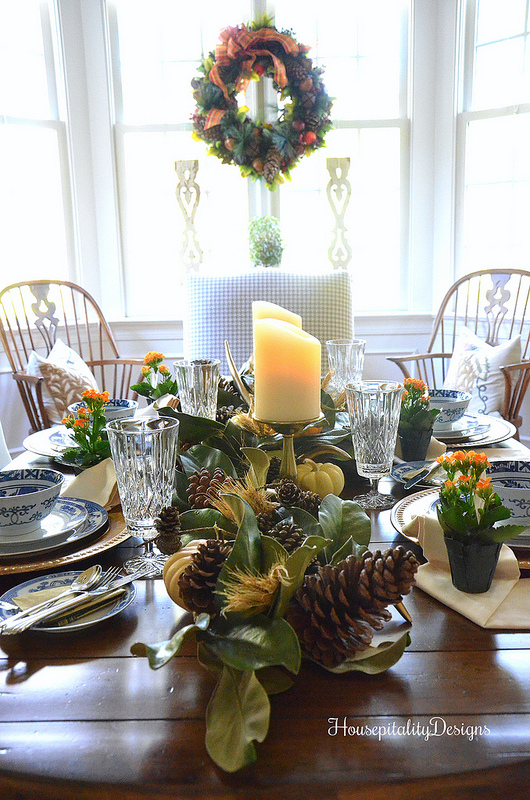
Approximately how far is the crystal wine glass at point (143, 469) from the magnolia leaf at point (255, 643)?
0.84 ft

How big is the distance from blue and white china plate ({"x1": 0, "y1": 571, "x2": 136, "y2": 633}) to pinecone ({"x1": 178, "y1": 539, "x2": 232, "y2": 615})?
12 centimetres

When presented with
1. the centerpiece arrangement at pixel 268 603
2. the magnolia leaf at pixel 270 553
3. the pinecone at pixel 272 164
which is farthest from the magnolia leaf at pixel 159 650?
the pinecone at pixel 272 164

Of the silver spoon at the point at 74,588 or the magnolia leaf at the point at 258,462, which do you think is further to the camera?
the magnolia leaf at the point at 258,462

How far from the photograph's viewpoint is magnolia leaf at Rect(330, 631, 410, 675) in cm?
62

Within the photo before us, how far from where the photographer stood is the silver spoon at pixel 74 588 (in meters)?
0.73

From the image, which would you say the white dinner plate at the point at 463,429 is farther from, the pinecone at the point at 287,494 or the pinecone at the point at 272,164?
the pinecone at the point at 272,164

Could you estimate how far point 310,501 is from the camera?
35.5 inches

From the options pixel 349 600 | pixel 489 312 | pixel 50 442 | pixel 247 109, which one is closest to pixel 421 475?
pixel 349 600

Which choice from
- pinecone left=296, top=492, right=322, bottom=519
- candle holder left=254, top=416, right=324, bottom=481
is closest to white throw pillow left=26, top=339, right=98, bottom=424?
candle holder left=254, top=416, right=324, bottom=481

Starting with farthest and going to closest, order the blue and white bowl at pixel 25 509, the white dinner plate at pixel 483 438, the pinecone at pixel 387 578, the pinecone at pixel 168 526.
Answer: the white dinner plate at pixel 483 438 < the blue and white bowl at pixel 25 509 < the pinecone at pixel 168 526 < the pinecone at pixel 387 578

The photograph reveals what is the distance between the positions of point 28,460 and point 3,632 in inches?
32.0

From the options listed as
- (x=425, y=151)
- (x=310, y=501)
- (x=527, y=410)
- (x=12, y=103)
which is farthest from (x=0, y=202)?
(x=310, y=501)

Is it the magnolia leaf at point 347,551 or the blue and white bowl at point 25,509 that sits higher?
the magnolia leaf at point 347,551

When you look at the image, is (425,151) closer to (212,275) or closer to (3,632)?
(212,275)
